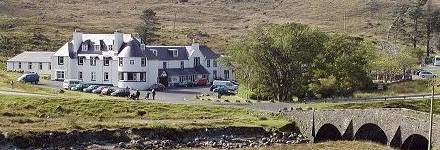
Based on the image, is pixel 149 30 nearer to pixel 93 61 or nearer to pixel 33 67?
pixel 33 67

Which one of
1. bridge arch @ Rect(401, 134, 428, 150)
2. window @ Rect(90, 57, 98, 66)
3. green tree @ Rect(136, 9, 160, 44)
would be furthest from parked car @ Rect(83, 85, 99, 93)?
green tree @ Rect(136, 9, 160, 44)

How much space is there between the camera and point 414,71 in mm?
113062

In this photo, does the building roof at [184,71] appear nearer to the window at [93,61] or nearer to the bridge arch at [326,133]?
the window at [93,61]

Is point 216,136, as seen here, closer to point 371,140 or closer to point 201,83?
point 371,140

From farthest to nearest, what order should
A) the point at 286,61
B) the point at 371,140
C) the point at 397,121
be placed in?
the point at 286,61 → the point at 371,140 → the point at 397,121

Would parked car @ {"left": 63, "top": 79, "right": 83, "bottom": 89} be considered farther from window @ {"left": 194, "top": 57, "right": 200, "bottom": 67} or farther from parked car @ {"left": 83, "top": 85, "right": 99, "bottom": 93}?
window @ {"left": 194, "top": 57, "right": 200, "bottom": 67}

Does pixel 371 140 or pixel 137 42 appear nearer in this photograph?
pixel 371 140

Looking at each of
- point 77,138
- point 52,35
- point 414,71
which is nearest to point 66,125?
point 77,138

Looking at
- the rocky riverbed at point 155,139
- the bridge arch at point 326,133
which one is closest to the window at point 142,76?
the rocky riverbed at point 155,139

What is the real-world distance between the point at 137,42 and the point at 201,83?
12.2 metres

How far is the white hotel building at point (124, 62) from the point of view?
93875mm

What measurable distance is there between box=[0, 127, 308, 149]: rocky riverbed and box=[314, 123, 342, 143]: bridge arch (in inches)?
58.5

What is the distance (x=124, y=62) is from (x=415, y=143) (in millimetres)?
49927

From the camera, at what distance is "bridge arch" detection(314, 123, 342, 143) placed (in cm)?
6253
